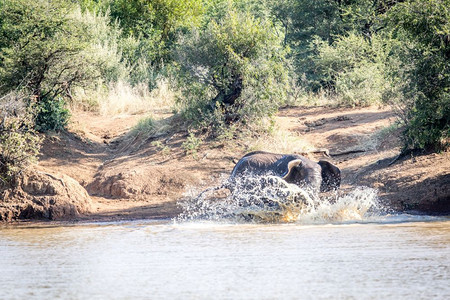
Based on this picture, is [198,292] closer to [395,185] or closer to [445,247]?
[445,247]

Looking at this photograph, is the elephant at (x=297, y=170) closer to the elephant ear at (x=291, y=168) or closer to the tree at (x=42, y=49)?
the elephant ear at (x=291, y=168)

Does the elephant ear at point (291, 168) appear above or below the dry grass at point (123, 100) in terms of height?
below

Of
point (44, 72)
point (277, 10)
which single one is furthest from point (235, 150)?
point (277, 10)

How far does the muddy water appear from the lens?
5.86 m

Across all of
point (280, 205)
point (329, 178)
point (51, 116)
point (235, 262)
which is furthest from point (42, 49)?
point (235, 262)

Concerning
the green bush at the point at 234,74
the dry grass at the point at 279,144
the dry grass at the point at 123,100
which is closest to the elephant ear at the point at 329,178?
the dry grass at the point at 279,144

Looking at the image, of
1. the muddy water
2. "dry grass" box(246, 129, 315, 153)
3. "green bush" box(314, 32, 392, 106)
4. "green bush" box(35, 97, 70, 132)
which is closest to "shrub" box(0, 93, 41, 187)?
the muddy water

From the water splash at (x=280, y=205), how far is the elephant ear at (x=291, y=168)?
0.20m

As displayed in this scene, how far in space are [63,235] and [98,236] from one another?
1.89ft

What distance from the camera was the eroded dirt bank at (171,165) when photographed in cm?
1222

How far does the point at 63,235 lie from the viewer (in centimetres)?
996

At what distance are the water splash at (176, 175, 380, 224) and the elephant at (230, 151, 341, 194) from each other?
15 cm

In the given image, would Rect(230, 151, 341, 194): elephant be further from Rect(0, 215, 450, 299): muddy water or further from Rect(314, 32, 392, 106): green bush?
Rect(314, 32, 392, 106): green bush

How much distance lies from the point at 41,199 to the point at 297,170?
14.9 ft
